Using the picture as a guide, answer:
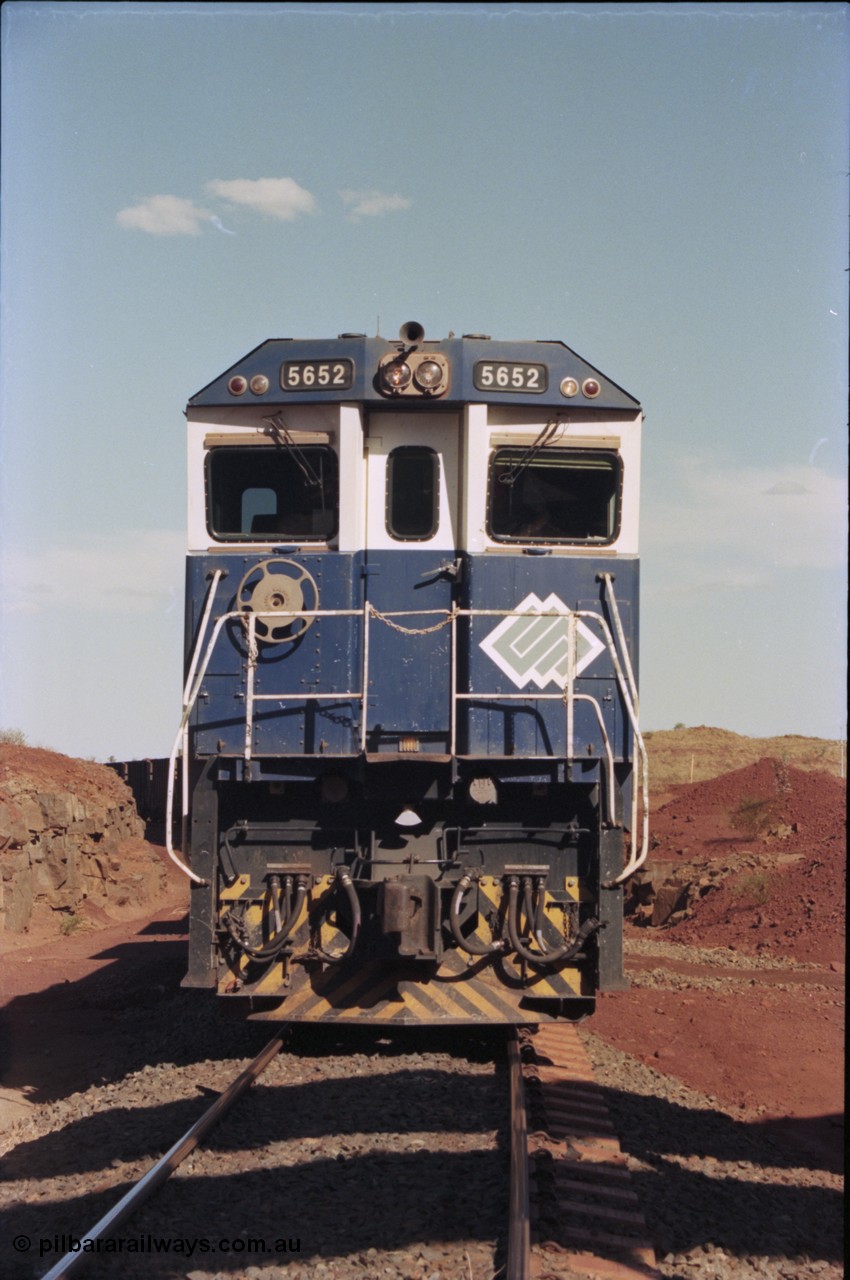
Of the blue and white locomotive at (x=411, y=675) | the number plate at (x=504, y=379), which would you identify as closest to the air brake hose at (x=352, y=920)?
the blue and white locomotive at (x=411, y=675)

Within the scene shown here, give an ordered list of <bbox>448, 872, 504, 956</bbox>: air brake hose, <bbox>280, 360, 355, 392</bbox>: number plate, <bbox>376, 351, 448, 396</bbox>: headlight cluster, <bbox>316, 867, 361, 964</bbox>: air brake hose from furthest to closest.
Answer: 1. <bbox>280, 360, 355, 392</bbox>: number plate
2. <bbox>376, 351, 448, 396</bbox>: headlight cluster
3. <bbox>448, 872, 504, 956</bbox>: air brake hose
4. <bbox>316, 867, 361, 964</bbox>: air brake hose

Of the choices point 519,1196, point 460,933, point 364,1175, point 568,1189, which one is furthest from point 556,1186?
point 460,933

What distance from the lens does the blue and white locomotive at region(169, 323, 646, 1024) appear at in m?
8.64

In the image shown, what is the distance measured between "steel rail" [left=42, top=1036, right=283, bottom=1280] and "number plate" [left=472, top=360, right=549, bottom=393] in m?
5.06

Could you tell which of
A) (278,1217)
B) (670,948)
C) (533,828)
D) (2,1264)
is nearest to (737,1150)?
(533,828)

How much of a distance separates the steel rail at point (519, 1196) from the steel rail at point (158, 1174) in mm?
1702

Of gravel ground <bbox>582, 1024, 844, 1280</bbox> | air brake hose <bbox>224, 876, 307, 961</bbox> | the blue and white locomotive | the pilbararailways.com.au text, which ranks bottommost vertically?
gravel ground <bbox>582, 1024, 844, 1280</bbox>

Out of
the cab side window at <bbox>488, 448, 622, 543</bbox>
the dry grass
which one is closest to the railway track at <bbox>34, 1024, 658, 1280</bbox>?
the cab side window at <bbox>488, 448, 622, 543</bbox>

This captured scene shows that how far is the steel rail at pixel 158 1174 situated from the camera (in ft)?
16.8

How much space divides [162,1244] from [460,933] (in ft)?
11.2

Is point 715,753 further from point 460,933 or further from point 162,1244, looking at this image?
point 162,1244

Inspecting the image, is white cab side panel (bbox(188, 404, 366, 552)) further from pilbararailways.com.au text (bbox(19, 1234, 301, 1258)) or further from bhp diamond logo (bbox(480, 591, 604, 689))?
pilbararailways.com.au text (bbox(19, 1234, 301, 1258))

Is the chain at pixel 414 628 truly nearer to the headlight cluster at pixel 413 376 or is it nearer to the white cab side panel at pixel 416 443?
the white cab side panel at pixel 416 443

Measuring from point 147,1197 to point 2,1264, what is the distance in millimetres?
694
